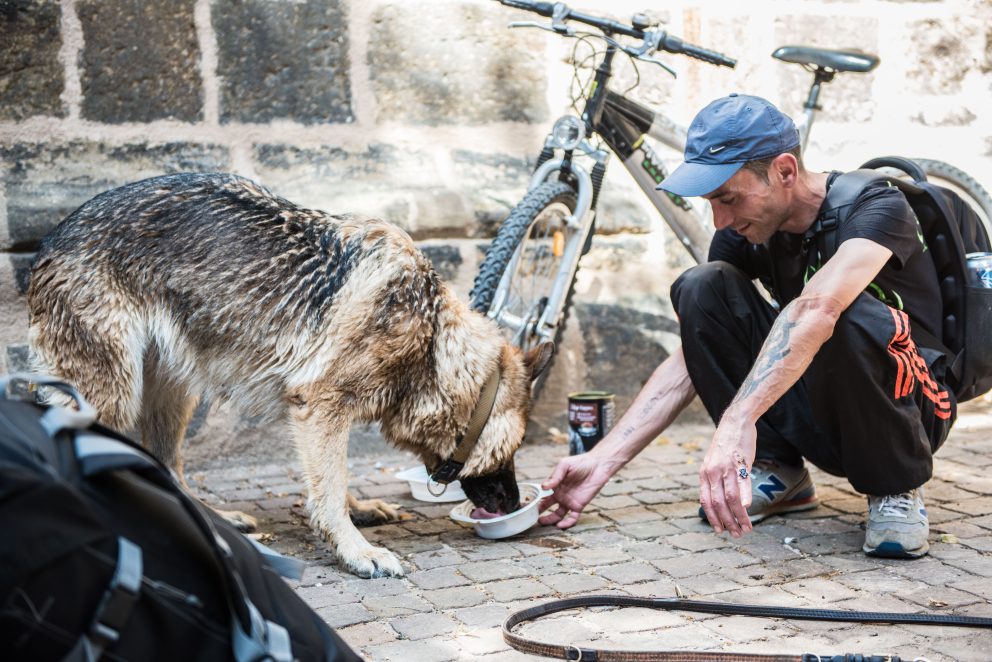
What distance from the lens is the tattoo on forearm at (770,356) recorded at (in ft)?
10.3

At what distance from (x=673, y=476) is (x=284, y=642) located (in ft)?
10.9

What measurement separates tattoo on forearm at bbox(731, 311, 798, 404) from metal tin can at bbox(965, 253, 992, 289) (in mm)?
959

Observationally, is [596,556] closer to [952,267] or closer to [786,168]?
[786,168]

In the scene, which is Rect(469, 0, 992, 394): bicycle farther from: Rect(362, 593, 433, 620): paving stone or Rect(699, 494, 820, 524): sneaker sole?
Rect(362, 593, 433, 620): paving stone

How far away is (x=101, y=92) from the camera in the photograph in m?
4.85

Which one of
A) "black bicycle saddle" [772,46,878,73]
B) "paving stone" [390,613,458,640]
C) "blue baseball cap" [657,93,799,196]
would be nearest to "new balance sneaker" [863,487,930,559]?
"blue baseball cap" [657,93,799,196]

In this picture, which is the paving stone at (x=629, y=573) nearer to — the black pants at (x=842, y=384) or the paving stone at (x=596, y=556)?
the paving stone at (x=596, y=556)

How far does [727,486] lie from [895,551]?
1051 mm

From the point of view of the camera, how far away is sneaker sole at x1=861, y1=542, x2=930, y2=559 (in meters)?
3.55

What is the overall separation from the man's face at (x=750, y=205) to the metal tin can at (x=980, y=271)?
73 centimetres

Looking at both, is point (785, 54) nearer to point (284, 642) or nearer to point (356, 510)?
point (356, 510)

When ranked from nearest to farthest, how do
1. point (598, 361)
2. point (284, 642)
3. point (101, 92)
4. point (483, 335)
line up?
point (284, 642) < point (483, 335) < point (101, 92) < point (598, 361)

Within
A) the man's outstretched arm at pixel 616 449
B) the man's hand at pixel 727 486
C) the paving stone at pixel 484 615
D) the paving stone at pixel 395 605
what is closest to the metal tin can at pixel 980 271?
the man's outstretched arm at pixel 616 449

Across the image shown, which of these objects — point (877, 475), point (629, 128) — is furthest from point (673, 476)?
point (629, 128)
